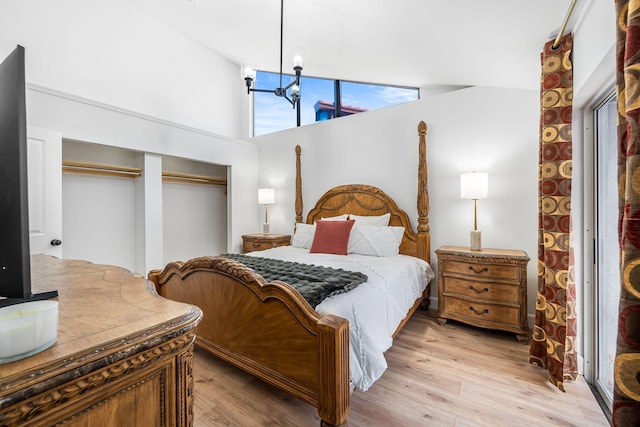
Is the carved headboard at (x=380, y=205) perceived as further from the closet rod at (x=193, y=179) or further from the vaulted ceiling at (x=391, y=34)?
the closet rod at (x=193, y=179)

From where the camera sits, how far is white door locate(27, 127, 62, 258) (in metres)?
2.33

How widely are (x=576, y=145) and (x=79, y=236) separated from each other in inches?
185

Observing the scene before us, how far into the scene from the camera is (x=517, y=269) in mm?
2371

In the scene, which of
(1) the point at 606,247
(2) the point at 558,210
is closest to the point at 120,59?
(2) the point at 558,210

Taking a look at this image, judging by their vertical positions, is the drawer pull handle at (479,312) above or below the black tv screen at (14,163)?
below

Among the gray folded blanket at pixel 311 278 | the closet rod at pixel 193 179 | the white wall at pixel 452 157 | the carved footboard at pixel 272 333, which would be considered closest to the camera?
the carved footboard at pixel 272 333

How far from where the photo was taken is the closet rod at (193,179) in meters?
3.81

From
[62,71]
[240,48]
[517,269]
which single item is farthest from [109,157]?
[517,269]

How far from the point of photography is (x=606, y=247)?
69.7 inches

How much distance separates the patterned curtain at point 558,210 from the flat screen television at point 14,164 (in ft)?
8.09

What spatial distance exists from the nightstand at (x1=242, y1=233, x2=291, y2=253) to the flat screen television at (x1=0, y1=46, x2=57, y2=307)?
11.2 feet

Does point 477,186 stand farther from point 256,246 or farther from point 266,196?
point 256,246

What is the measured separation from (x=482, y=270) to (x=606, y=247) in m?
0.87

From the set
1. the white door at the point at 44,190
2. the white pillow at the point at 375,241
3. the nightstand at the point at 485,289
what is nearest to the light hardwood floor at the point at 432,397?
the nightstand at the point at 485,289
